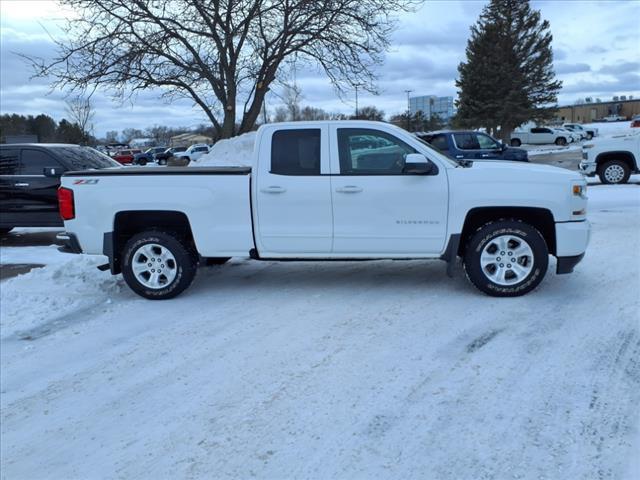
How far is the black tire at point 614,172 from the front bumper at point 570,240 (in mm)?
11068

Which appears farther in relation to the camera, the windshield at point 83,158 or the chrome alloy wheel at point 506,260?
the windshield at point 83,158

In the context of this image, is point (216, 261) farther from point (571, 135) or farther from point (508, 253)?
point (571, 135)

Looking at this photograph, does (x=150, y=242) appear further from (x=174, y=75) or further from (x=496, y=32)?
(x=496, y=32)

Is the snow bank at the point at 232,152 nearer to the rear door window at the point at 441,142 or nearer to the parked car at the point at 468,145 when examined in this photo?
the rear door window at the point at 441,142

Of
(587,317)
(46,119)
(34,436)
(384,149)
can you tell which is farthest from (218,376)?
(46,119)

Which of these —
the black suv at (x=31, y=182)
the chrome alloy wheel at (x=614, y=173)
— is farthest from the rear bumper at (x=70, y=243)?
the chrome alloy wheel at (x=614, y=173)

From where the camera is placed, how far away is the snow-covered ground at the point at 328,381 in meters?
3.12

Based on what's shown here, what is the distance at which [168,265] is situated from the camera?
620 cm

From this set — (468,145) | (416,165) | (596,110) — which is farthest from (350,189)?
(596,110)

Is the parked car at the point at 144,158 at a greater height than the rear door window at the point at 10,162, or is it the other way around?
the parked car at the point at 144,158

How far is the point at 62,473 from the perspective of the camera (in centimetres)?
320

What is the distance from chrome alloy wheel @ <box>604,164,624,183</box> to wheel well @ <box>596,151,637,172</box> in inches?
8.1

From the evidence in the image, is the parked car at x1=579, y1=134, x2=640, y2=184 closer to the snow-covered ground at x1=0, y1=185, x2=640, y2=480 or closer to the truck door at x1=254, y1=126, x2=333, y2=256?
the snow-covered ground at x1=0, y1=185, x2=640, y2=480

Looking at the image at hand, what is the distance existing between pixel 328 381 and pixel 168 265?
2910 mm
